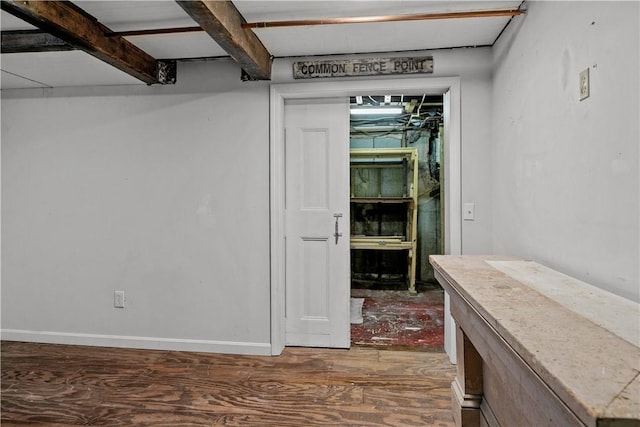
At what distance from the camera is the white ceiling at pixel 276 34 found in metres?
1.77

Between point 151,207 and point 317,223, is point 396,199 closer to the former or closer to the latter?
point 317,223

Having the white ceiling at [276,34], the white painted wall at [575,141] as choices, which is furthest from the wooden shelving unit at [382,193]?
the white painted wall at [575,141]

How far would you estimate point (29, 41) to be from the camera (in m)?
1.97

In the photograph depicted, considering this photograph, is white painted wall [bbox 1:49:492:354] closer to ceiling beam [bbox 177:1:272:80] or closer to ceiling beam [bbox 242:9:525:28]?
ceiling beam [bbox 177:1:272:80]

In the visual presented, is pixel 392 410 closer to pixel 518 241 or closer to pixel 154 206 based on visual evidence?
pixel 518 241

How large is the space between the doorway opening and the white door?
143 cm

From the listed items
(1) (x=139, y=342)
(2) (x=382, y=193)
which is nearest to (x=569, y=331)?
(1) (x=139, y=342)

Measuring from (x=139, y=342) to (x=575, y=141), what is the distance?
3.01 m

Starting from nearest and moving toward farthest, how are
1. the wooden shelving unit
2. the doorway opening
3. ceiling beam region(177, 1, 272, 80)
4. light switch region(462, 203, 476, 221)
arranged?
ceiling beam region(177, 1, 272, 80) → light switch region(462, 203, 476, 221) → the doorway opening → the wooden shelving unit

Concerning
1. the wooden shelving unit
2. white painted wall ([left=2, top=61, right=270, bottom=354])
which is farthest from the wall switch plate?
the wooden shelving unit

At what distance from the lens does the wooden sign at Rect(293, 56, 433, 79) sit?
7.68ft

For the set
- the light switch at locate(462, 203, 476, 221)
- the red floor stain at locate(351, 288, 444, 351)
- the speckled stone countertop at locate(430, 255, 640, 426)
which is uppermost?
the light switch at locate(462, 203, 476, 221)

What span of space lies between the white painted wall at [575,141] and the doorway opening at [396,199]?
7.47 ft

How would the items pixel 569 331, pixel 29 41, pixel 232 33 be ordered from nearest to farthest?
pixel 569 331 < pixel 232 33 < pixel 29 41
